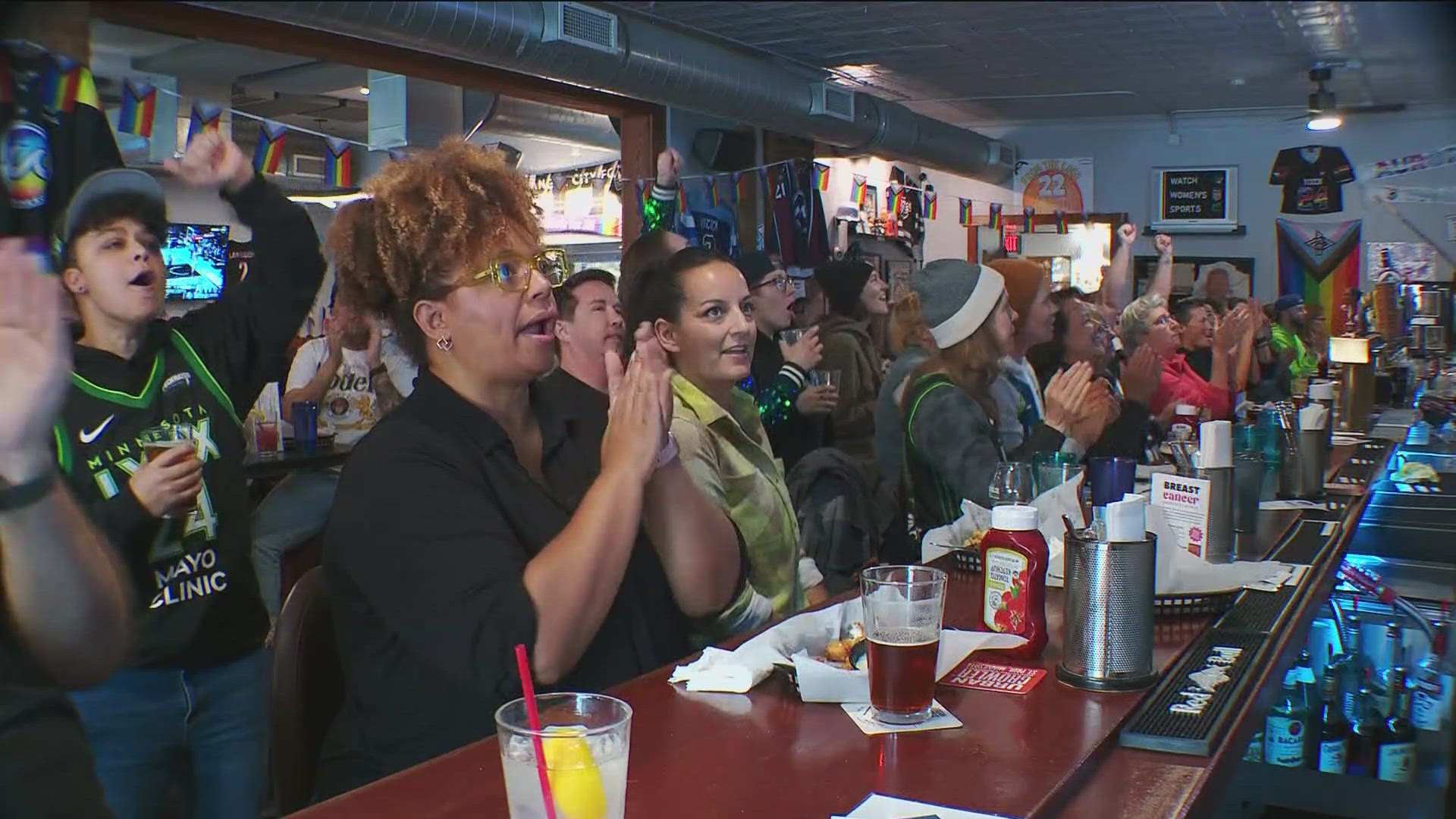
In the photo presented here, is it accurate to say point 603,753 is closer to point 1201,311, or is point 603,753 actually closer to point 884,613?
point 884,613

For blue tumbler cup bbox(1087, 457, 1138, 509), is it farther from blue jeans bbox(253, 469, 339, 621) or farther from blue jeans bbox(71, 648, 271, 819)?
blue jeans bbox(253, 469, 339, 621)

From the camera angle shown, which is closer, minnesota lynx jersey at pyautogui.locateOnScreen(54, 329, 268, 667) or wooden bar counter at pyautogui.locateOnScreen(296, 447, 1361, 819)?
wooden bar counter at pyautogui.locateOnScreen(296, 447, 1361, 819)

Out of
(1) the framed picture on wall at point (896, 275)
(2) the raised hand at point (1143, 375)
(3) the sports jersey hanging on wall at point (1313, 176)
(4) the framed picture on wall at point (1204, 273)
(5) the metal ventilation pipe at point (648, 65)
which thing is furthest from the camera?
(1) the framed picture on wall at point (896, 275)

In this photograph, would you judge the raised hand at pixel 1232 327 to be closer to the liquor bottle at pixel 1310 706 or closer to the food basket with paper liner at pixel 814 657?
the liquor bottle at pixel 1310 706

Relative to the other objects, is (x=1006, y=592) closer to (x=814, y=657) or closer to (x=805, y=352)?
(x=814, y=657)

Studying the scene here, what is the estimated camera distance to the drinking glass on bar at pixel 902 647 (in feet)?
3.53

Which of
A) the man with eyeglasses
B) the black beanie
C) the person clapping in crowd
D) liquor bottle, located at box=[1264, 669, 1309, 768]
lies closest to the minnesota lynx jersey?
liquor bottle, located at box=[1264, 669, 1309, 768]

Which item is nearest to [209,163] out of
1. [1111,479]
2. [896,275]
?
[1111,479]

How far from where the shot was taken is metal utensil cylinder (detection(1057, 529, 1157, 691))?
1.19 m

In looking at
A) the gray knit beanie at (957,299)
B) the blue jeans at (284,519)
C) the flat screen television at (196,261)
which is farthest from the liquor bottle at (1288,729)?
the flat screen television at (196,261)

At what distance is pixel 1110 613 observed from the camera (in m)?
1.20

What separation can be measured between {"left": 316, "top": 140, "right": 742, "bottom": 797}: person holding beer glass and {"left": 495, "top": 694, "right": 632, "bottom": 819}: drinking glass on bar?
0.44 metres

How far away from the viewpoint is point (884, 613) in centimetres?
109

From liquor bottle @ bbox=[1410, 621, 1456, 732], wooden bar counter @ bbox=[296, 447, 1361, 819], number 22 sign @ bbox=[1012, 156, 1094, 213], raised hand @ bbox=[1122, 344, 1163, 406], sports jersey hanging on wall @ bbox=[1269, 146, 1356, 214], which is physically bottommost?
liquor bottle @ bbox=[1410, 621, 1456, 732]
